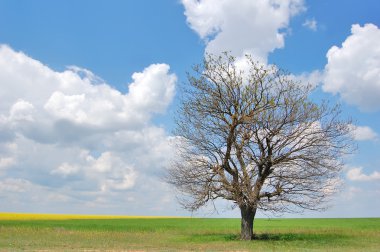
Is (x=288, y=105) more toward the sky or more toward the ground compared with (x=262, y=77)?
more toward the ground

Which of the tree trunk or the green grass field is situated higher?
the tree trunk

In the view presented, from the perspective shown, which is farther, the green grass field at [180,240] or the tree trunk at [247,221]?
the tree trunk at [247,221]

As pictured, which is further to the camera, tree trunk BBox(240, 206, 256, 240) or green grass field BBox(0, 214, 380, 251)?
tree trunk BBox(240, 206, 256, 240)

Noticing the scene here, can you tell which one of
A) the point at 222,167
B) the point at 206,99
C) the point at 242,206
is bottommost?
the point at 242,206

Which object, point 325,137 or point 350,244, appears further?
point 325,137

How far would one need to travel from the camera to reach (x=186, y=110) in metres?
36.9

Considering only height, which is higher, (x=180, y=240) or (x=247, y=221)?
(x=247, y=221)

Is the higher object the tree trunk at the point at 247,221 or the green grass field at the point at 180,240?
the tree trunk at the point at 247,221

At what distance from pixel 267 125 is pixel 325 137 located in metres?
4.71

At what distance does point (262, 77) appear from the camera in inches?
1423

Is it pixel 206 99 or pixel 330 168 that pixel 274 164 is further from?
pixel 206 99

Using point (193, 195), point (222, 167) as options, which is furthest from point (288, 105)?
point (193, 195)

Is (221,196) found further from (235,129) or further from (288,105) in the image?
(288,105)

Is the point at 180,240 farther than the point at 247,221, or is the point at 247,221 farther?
the point at 180,240
